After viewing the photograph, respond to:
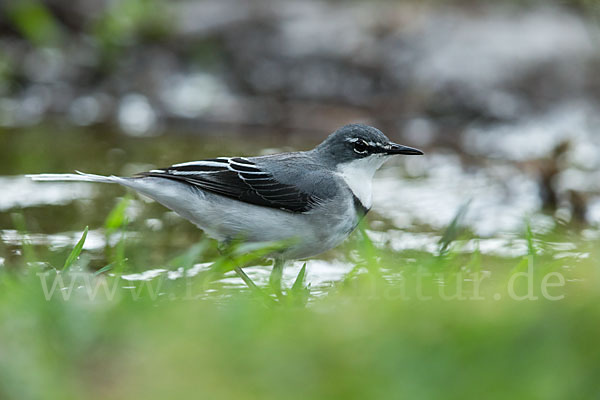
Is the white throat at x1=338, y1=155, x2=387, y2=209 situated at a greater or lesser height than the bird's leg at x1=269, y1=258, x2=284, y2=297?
greater

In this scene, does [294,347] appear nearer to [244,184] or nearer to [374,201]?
[244,184]

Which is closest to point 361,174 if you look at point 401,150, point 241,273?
point 401,150

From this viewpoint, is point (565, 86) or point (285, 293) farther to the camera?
point (565, 86)

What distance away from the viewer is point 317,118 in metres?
9.49

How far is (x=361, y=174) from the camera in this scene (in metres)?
5.61

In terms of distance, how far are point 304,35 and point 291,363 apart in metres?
8.30

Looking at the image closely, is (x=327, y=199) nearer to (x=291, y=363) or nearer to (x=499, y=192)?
(x=291, y=363)

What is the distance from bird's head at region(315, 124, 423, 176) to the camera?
18.5 feet

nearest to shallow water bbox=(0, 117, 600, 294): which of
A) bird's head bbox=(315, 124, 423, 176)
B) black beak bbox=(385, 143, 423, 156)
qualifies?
black beak bbox=(385, 143, 423, 156)

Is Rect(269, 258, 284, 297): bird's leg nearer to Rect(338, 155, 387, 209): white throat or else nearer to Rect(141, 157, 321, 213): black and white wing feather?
Rect(141, 157, 321, 213): black and white wing feather

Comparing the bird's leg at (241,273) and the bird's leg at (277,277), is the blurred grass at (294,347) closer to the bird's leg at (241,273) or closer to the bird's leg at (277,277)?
the bird's leg at (277,277)

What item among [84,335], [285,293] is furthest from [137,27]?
[84,335]

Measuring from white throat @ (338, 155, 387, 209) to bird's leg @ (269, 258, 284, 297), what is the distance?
0.66m

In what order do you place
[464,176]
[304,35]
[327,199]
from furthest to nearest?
[304,35], [464,176], [327,199]
